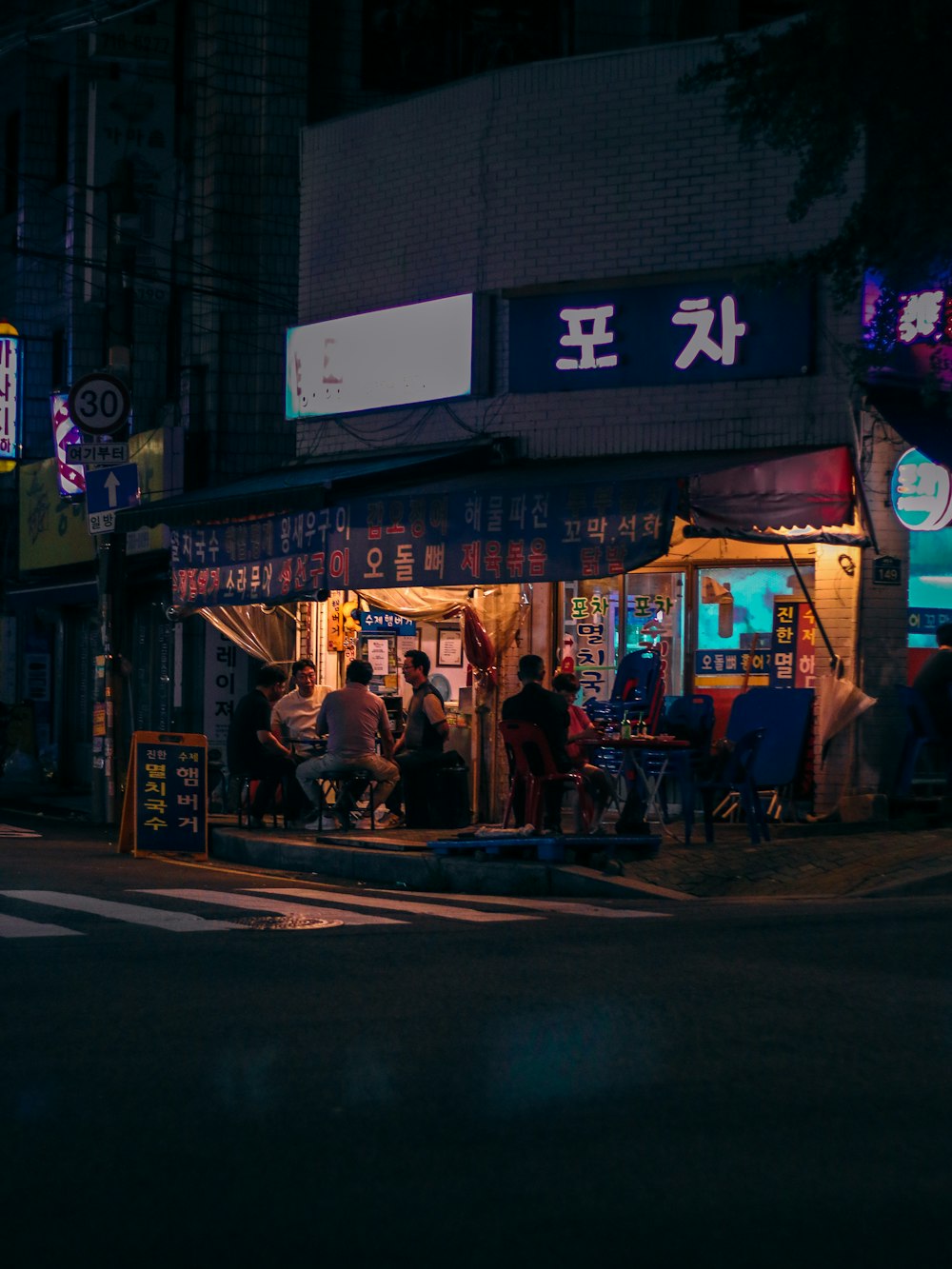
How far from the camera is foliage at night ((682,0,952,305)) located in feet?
42.5

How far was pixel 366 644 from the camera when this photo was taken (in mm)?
20484

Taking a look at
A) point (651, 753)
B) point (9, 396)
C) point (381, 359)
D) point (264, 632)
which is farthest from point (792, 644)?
point (9, 396)

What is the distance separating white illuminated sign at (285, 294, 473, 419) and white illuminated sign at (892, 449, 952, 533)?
15.3ft

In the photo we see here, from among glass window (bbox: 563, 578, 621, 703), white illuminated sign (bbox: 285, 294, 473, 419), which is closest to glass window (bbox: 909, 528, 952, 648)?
glass window (bbox: 563, 578, 621, 703)

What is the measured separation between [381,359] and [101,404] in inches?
119

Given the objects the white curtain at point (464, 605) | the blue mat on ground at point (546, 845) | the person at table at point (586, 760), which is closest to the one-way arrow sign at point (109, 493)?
the white curtain at point (464, 605)

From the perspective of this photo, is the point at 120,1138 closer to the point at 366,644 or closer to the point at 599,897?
the point at 599,897

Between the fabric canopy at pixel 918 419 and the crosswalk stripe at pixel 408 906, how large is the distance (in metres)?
6.59

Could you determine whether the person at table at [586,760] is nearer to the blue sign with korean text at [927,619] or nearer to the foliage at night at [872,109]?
the blue sign with korean text at [927,619]

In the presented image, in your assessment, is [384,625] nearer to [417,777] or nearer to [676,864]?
[417,777]

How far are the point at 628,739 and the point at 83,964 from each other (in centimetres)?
696

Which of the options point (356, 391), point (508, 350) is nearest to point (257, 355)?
point (356, 391)

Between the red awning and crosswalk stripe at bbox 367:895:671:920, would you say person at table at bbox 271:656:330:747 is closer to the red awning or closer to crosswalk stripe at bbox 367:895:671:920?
the red awning

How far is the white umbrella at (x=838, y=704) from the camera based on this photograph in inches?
642
